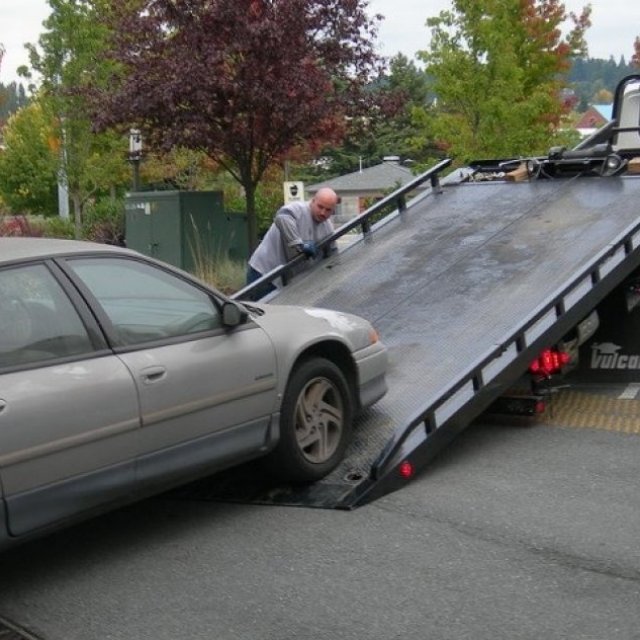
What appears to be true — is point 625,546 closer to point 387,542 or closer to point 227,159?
point 387,542

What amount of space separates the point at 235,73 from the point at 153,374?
9.96 m

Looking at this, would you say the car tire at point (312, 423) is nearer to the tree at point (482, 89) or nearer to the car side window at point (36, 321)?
the car side window at point (36, 321)

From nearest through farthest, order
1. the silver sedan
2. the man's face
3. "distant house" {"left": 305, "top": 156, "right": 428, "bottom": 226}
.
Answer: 1. the silver sedan
2. the man's face
3. "distant house" {"left": 305, "top": 156, "right": 428, "bottom": 226}

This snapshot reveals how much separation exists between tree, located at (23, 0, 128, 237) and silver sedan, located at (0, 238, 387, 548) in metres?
14.4

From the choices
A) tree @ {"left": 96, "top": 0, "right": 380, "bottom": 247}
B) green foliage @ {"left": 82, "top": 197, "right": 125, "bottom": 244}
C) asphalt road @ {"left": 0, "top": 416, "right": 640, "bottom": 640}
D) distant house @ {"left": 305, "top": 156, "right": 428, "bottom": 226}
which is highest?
tree @ {"left": 96, "top": 0, "right": 380, "bottom": 247}

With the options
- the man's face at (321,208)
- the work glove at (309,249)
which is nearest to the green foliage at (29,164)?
the man's face at (321,208)

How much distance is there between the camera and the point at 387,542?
573cm

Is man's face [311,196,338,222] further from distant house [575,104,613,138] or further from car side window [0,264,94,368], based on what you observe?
car side window [0,264,94,368]

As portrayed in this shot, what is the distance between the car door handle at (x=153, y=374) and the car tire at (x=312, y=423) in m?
0.95

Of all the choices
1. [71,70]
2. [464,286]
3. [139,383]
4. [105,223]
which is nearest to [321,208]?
[464,286]

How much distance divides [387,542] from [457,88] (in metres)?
13.9

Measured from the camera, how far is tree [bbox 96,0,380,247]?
47.7 feet

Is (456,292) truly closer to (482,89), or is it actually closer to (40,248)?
(40,248)

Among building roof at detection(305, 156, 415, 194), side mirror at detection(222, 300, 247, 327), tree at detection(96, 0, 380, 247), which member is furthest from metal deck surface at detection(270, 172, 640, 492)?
building roof at detection(305, 156, 415, 194)
